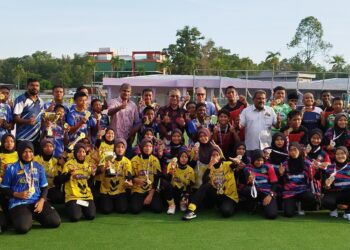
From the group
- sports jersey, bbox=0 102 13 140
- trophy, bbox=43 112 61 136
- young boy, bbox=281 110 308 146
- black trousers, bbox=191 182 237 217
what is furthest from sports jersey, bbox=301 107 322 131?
sports jersey, bbox=0 102 13 140

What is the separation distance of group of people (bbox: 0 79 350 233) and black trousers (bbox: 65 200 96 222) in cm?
2

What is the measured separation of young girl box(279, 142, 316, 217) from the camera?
21.4 ft

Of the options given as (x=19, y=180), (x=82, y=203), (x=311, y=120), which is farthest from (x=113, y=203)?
(x=311, y=120)

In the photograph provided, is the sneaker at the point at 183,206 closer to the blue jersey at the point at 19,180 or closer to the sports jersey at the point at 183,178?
the sports jersey at the point at 183,178

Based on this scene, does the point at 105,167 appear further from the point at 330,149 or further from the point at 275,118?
the point at 330,149

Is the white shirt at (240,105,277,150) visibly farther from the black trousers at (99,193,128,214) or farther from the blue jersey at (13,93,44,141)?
the blue jersey at (13,93,44,141)

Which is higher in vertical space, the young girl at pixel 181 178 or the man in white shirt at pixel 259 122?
the man in white shirt at pixel 259 122

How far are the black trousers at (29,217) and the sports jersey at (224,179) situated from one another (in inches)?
96.4

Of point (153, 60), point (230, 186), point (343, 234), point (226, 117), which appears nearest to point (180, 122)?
point (226, 117)

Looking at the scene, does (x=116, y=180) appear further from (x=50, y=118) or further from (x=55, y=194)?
(x=50, y=118)

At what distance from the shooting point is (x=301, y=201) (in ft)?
21.5

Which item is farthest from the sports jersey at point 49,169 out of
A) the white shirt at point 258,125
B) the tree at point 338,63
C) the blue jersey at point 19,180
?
the tree at point 338,63

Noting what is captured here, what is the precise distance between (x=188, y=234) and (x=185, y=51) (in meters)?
56.0

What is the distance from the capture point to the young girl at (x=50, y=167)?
6461mm
